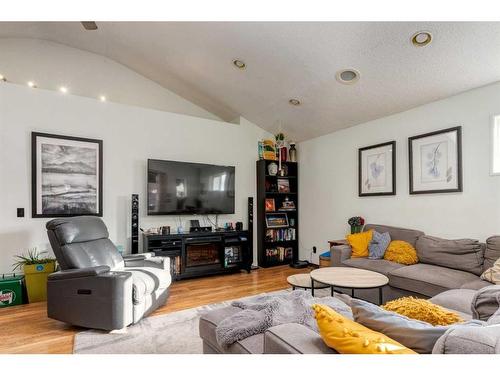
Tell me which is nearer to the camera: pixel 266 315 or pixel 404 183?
pixel 266 315

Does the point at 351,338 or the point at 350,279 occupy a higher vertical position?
the point at 351,338

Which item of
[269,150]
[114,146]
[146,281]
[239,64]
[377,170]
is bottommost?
[146,281]

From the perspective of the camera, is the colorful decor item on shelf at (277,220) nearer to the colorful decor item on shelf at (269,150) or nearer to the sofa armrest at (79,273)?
the colorful decor item on shelf at (269,150)

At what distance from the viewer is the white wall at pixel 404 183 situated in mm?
2959

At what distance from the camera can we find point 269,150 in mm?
5141

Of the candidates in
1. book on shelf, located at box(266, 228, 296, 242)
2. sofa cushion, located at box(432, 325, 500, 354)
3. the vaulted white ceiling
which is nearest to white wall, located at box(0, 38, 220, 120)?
the vaulted white ceiling

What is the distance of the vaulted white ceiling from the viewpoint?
8.69ft

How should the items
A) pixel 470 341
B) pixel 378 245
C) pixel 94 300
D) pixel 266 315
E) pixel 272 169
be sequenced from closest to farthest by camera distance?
pixel 470 341 < pixel 266 315 < pixel 94 300 < pixel 378 245 < pixel 272 169

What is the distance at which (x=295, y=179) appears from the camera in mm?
5367

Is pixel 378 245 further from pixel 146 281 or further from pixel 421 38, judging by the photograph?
pixel 146 281

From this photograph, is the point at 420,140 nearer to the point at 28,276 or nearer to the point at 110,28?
the point at 110,28

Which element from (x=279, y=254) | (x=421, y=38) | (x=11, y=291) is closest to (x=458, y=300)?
(x=421, y=38)

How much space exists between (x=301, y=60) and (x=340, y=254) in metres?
2.44
